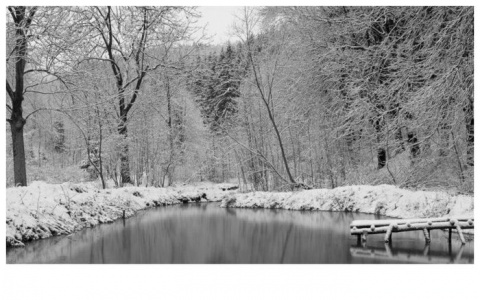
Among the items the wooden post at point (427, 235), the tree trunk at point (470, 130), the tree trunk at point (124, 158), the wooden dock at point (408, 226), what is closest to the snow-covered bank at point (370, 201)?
the wooden dock at point (408, 226)

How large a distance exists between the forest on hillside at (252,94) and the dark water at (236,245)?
291 centimetres

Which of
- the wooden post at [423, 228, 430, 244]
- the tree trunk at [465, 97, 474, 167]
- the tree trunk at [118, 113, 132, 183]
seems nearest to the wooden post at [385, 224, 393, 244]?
the wooden post at [423, 228, 430, 244]

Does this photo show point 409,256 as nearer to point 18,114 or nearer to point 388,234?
point 388,234

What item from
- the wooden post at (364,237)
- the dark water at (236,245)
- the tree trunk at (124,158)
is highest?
the tree trunk at (124,158)

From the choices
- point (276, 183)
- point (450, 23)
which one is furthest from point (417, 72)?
point (276, 183)

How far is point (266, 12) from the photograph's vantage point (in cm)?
1510

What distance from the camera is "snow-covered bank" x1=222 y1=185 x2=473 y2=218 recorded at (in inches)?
344

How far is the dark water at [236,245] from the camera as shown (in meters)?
6.12

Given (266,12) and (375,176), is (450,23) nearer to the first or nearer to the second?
(375,176)

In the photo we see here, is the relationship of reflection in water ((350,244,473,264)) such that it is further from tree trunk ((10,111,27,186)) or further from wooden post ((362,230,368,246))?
tree trunk ((10,111,27,186))

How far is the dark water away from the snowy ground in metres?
0.38

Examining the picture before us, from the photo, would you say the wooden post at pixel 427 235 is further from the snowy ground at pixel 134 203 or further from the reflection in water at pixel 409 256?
the snowy ground at pixel 134 203

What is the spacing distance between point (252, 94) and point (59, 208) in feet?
30.5

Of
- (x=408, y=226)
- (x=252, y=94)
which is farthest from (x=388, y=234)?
(x=252, y=94)
